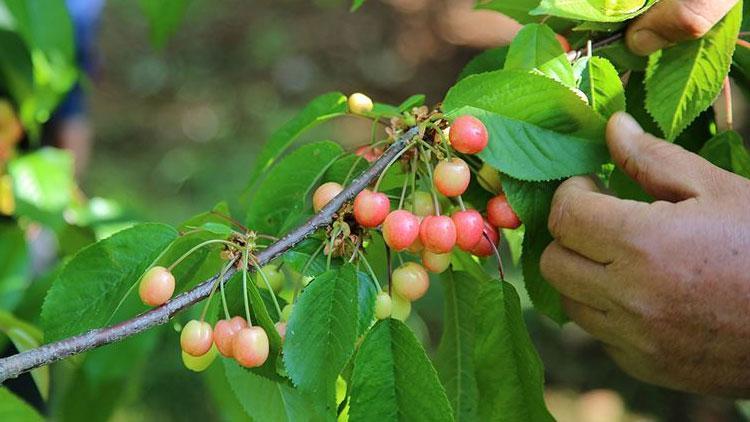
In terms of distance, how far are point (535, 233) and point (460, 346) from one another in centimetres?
17

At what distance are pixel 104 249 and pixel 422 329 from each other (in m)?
2.48

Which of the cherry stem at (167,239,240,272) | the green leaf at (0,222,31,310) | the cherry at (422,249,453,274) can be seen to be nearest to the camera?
the cherry stem at (167,239,240,272)

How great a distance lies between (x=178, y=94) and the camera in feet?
18.5

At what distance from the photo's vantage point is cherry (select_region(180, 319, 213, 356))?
78 cm

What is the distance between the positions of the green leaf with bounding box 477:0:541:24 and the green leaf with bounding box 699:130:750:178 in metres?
0.26

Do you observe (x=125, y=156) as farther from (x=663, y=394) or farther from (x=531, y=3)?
(x=531, y=3)

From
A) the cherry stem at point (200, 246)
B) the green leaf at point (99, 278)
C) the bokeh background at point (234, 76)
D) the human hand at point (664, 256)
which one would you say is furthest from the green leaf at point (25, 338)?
the bokeh background at point (234, 76)

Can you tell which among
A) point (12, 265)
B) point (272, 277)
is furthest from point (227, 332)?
point (12, 265)

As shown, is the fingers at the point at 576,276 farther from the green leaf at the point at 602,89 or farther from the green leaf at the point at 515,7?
the green leaf at the point at 515,7

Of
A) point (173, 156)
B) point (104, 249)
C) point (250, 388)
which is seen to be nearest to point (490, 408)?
point (250, 388)

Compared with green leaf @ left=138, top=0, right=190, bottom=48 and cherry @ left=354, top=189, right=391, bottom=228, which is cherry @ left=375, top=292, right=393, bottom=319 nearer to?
cherry @ left=354, top=189, right=391, bottom=228

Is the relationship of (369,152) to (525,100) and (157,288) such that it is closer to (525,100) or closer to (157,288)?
(525,100)

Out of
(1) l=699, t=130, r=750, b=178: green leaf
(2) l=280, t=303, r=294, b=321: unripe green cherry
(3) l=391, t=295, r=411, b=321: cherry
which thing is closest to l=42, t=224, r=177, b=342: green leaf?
(2) l=280, t=303, r=294, b=321: unripe green cherry

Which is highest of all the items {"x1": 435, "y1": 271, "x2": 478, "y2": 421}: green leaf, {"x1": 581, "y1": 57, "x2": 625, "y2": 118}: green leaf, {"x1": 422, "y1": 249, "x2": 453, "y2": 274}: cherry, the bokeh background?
{"x1": 581, "y1": 57, "x2": 625, "y2": 118}: green leaf
